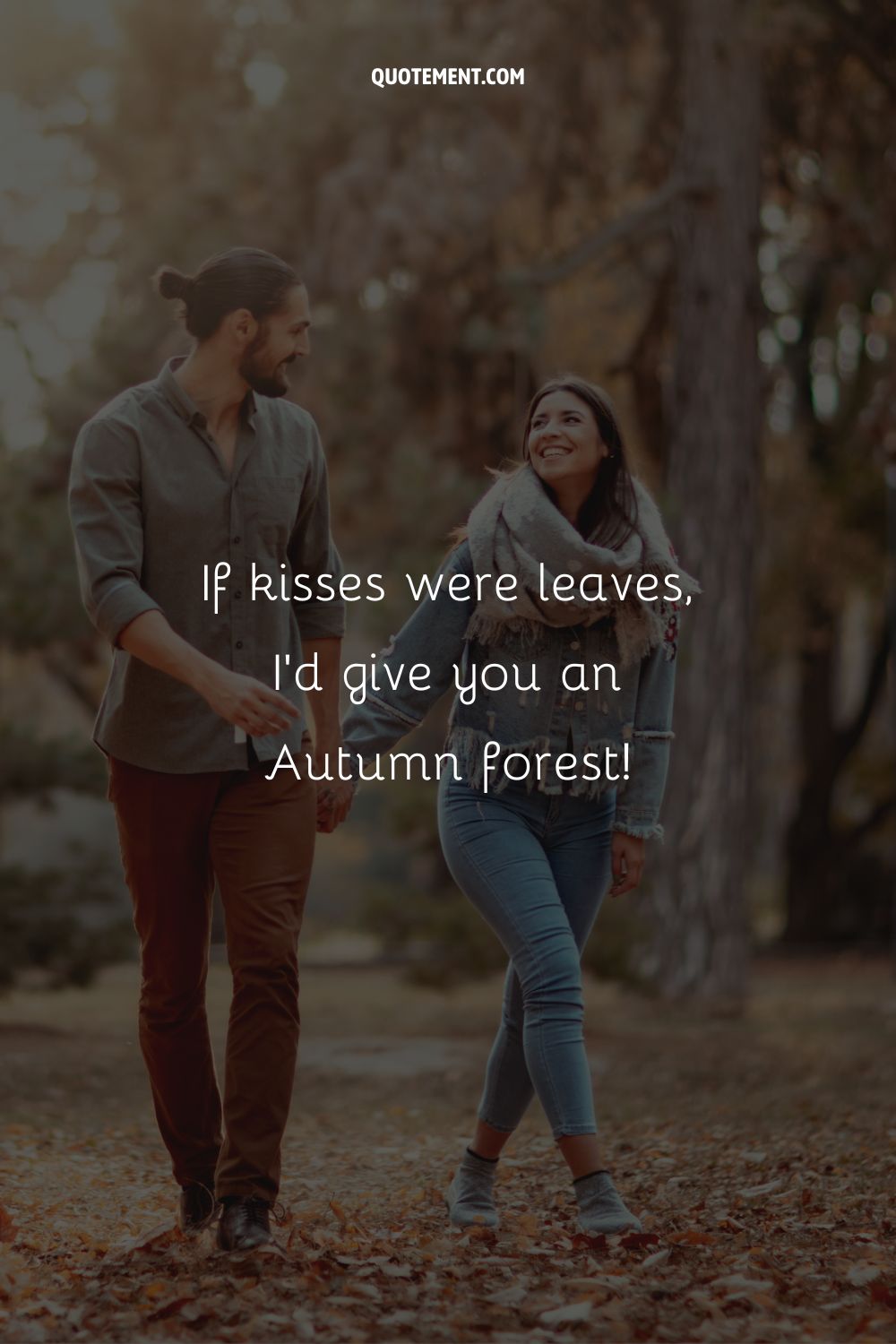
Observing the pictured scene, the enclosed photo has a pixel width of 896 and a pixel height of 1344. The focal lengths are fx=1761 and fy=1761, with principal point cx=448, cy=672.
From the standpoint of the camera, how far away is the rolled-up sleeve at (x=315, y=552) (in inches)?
183

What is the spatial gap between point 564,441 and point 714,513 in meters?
8.11

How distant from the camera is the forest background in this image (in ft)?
36.8

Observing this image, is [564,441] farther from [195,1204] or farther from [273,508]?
[195,1204]

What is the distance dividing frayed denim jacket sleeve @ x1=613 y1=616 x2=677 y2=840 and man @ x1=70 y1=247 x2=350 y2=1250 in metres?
0.84

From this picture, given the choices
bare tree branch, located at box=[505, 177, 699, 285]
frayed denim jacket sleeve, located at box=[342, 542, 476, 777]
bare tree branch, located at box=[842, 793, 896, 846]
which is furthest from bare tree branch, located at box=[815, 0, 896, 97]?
bare tree branch, located at box=[842, 793, 896, 846]

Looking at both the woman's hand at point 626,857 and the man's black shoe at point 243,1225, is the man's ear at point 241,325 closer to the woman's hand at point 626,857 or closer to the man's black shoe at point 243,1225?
the woman's hand at point 626,857

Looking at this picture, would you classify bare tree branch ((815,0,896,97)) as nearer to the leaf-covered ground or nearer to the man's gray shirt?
the leaf-covered ground

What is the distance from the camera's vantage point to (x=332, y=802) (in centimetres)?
465

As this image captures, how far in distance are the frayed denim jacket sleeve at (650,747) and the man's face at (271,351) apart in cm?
124

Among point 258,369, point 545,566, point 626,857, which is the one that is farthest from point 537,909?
point 258,369

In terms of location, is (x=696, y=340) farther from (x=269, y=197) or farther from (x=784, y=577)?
(x=784, y=577)

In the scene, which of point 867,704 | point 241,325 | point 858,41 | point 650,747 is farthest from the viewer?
point 867,704

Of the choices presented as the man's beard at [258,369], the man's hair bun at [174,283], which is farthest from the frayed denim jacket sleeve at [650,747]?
the man's hair bun at [174,283]

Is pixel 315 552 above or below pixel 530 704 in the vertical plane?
above
